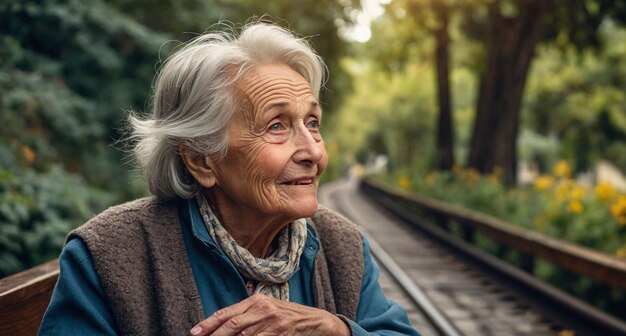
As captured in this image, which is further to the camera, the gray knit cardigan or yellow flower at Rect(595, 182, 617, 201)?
yellow flower at Rect(595, 182, 617, 201)

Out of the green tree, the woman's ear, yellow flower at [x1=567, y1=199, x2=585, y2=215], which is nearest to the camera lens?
the woman's ear

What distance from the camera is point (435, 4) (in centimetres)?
1598

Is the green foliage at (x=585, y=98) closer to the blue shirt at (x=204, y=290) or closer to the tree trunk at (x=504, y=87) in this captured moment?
the tree trunk at (x=504, y=87)

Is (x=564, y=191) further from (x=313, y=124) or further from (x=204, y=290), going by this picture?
(x=204, y=290)

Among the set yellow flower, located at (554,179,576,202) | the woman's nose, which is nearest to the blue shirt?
the woman's nose

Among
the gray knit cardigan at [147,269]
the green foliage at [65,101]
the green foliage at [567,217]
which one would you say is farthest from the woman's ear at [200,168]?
the green foliage at [567,217]

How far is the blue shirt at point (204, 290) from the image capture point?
1761 mm

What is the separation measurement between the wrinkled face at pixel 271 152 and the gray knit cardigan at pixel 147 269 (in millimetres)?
238

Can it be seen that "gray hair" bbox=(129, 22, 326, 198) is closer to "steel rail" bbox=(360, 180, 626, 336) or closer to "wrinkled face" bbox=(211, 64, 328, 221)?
"wrinkled face" bbox=(211, 64, 328, 221)

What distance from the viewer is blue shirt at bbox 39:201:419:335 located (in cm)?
176

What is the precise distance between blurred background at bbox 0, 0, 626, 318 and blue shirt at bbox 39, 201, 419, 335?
0.62 m

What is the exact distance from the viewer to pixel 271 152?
199 centimetres

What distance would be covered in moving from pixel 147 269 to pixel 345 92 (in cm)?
2018

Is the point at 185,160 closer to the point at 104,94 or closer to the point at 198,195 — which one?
the point at 198,195
